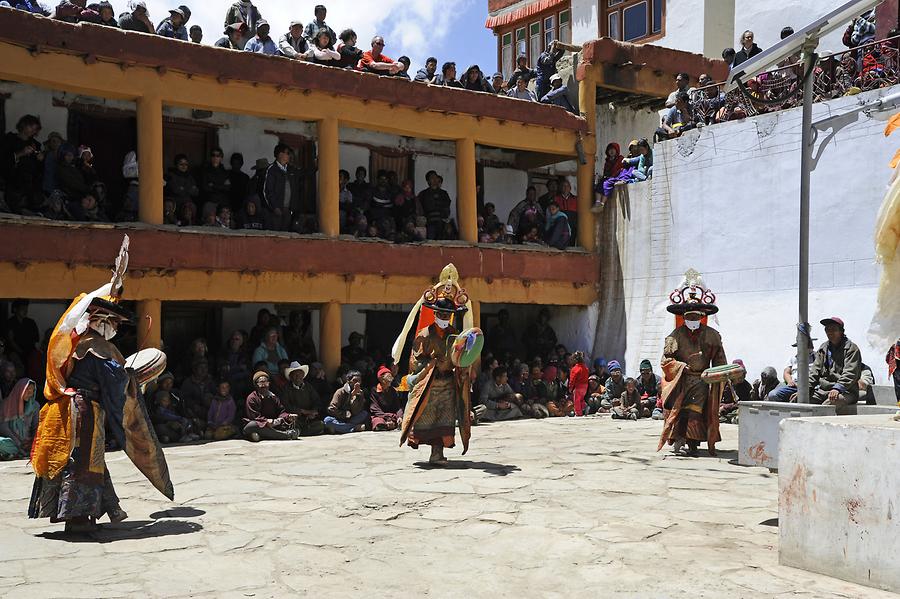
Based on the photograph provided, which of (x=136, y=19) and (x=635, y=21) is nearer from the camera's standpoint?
(x=136, y=19)

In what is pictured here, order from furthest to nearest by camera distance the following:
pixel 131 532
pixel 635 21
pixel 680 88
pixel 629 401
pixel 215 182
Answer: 1. pixel 635 21
2. pixel 680 88
3. pixel 629 401
4. pixel 215 182
5. pixel 131 532

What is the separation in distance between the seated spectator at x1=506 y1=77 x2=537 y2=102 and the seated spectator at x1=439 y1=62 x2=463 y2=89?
56.8 inches

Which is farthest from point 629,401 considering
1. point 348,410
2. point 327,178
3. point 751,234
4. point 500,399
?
point 327,178

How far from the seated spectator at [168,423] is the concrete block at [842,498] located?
30.0 feet

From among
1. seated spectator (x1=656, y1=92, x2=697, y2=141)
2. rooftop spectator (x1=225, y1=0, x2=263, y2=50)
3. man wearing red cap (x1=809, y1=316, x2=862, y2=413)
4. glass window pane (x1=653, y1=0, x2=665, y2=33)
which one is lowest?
man wearing red cap (x1=809, y1=316, x2=862, y2=413)

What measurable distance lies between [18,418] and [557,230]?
35.1ft

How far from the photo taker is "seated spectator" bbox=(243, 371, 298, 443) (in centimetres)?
1353

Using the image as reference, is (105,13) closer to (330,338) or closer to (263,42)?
(263,42)

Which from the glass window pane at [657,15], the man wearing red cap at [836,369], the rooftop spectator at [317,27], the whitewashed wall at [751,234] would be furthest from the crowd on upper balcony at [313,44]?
the man wearing red cap at [836,369]

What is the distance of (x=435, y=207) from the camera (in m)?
18.0

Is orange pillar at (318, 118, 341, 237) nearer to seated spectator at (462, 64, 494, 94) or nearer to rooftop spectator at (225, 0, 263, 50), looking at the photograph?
rooftop spectator at (225, 0, 263, 50)

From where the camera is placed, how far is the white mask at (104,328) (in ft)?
23.9

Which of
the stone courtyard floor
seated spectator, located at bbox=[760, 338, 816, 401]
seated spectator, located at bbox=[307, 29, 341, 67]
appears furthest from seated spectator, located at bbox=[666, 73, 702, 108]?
the stone courtyard floor

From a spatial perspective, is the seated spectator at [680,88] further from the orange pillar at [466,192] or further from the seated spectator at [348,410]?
the seated spectator at [348,410]
